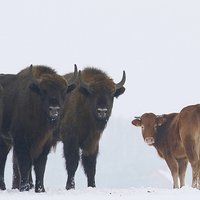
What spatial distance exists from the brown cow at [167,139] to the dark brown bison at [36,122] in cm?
570

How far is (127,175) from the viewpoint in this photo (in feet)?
570

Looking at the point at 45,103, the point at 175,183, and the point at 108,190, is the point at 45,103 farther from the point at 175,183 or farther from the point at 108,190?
the point at 175,183

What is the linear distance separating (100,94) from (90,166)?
193 cm

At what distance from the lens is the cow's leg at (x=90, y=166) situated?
1555cm

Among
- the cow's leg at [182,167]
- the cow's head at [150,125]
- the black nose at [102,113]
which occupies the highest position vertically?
the black nose at [102,113]

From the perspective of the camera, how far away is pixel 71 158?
15.0 m

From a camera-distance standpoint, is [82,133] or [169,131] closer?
[82,133]

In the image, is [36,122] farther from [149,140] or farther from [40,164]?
[149,140]

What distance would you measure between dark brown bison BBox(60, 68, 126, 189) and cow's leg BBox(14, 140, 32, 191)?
128 centimetres

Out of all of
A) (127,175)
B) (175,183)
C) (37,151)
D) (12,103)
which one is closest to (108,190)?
(37,151)

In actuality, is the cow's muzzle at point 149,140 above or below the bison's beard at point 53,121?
below

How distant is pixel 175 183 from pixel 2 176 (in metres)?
5.73

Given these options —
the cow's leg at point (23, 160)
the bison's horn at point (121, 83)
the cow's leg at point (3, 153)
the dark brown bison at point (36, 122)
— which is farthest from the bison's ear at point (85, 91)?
the cow's leg at point (3, 153)

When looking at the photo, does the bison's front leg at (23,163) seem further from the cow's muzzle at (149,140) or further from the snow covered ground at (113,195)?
the cow's muzzle at (149,140)
